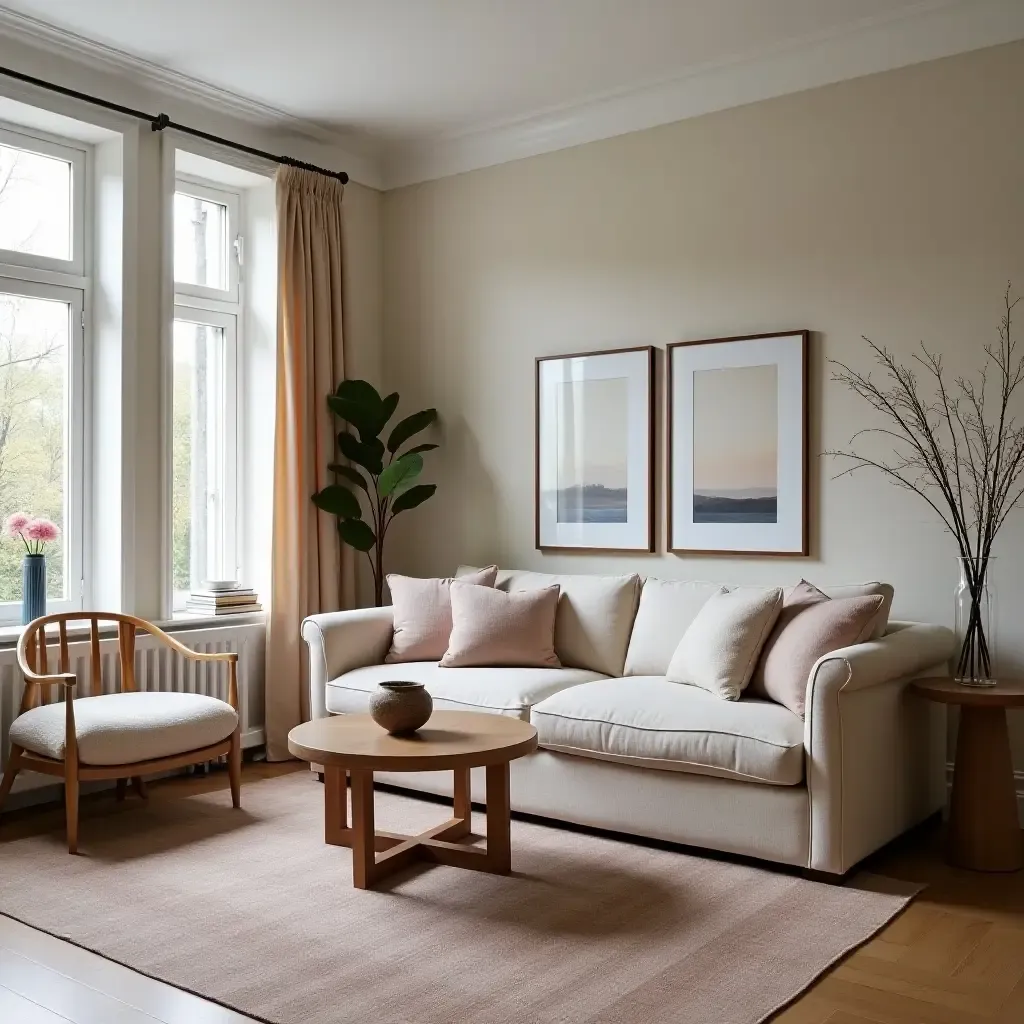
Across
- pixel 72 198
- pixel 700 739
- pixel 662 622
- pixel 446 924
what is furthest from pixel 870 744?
pixel 72 198

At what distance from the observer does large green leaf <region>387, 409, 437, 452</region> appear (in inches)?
205

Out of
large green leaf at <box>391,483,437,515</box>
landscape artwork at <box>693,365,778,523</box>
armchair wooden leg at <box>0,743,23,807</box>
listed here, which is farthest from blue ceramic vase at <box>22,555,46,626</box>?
landscape artwork at <box>693,365,778,523</box>

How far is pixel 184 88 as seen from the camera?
4.59 m

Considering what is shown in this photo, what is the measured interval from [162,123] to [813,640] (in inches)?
131

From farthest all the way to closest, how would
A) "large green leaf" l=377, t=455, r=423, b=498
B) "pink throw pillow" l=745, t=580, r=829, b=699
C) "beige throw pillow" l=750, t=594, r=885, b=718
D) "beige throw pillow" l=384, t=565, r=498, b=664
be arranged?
"large green leaf" l=377, t=455, r=423, b=498 → "beige throw pillow" l=384, t=565, r=498, b=664 → "pink throw pillow" l=745, t=580, r=829, b=699 → "beige throw pillow" l=750, t=594, r=885, b=718

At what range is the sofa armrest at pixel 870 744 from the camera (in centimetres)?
316

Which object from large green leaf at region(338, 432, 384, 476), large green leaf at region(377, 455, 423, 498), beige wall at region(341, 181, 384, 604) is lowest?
large green leaf at region(377, 455, 423, 498)

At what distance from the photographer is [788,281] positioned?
4301mm

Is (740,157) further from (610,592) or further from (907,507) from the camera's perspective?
(610,592)

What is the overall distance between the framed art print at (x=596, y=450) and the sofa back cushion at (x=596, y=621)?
334mm

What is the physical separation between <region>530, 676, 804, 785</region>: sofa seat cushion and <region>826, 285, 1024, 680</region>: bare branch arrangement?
2.57ft

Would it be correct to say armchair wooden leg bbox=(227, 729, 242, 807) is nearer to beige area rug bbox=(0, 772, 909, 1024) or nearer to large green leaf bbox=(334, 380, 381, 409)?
beige area rug bbox=(0, 772, 909, 1024)

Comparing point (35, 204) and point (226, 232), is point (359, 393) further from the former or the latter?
point (35, 204)

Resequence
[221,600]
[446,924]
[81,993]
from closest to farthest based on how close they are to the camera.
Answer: [81,993] < [446,924] < [221,600]
